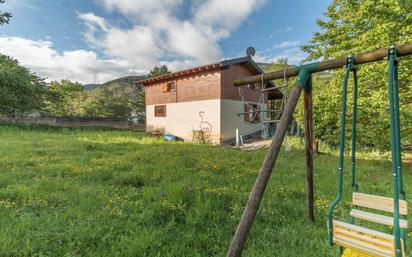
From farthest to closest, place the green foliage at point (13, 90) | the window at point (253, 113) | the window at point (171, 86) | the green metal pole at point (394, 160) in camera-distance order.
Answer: the window at point (171, 86) → the green foliage at point (13, 90) → the window at point (253, 113) → the green metal pole at point (394, 160)

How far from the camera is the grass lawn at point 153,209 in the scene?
2615 mm

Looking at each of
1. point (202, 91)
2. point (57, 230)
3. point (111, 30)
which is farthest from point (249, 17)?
point (57, 230)

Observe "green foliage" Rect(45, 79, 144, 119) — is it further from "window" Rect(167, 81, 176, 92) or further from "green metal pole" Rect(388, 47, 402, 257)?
"green metal pole" Rect(388, 47, 402, 257)

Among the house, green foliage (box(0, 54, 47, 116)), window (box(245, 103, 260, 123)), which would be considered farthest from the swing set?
green foliage (box(0, 54, 47, 116))

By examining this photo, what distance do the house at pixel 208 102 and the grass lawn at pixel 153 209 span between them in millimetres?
→ 7573

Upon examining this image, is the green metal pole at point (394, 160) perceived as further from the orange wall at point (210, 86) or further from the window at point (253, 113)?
the orange wall at point (210, 86)

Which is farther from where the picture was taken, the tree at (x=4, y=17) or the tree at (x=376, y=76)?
the tree at (x=4, y=17)

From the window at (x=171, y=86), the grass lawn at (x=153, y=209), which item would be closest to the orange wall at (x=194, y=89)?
the window at (x=171, y=86)

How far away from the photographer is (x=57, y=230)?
9.68 feet

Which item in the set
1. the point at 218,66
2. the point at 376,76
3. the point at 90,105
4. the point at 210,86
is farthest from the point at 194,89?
the point at 90,105

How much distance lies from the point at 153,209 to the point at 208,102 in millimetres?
11040

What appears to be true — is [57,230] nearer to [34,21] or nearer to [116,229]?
[116,229]

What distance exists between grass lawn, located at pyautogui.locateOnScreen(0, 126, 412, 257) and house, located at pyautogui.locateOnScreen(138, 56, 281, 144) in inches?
298

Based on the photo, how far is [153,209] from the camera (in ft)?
11.7
